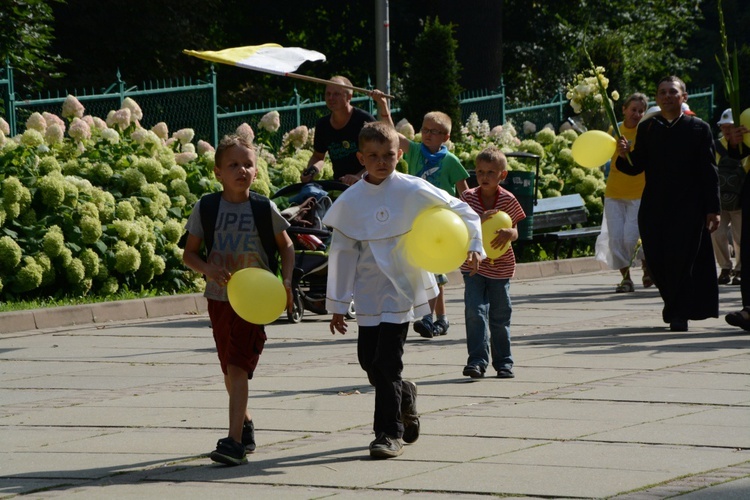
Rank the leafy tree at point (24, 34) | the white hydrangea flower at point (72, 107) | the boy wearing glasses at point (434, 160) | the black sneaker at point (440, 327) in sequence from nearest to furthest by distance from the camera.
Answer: the boy wearing glasses at point (434, 160), the black sneaker at point (440, 327), the white hydrangea flower at point (72, 107), the leafy tree at point (24, 34)

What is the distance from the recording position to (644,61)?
38.1 metres

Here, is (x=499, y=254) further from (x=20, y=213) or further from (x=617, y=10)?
(x=617, y=10)

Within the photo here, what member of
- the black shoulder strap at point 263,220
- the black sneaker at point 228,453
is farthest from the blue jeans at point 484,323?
the black sneaker at point 228,453

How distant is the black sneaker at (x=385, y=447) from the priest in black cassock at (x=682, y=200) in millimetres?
5422

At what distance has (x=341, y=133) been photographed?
1202cm

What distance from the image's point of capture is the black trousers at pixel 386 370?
21.4 ft

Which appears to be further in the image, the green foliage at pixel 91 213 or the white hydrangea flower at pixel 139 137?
the white hydrangea flower at pixel 139 137

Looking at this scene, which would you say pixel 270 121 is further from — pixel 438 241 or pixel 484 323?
pixel 438 241

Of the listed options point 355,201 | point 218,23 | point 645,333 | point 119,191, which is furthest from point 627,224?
point 218,23

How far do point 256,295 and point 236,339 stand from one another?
421 millimetres

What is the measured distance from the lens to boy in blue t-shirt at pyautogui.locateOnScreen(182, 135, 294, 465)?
6.50 m

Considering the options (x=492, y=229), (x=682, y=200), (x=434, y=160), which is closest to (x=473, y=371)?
(x=492, y=229)

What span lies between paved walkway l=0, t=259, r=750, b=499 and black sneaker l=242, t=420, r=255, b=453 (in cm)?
5

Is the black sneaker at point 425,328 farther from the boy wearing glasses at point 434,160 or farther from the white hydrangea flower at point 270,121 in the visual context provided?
the white hydrangea flower at point 270,121
